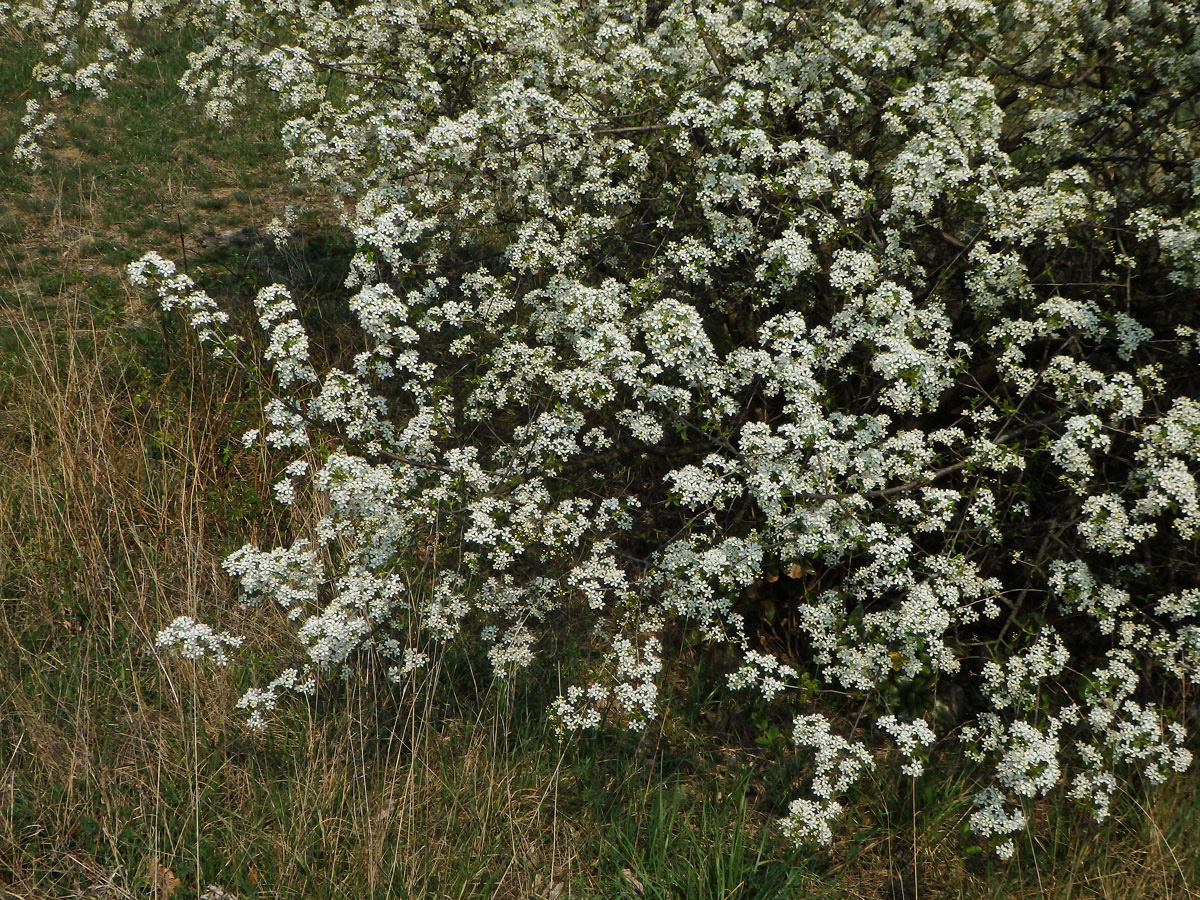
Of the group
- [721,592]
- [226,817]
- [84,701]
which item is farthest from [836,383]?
[84,701]

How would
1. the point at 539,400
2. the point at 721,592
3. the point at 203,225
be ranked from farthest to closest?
the point at 203,225 → the point at 539,400 → the point at 721,592

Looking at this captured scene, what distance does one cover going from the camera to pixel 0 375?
663cm

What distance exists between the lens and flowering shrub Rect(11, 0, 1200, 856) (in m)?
4.12

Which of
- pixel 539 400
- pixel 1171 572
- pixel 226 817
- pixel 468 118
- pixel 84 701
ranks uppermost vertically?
pixel 468 118

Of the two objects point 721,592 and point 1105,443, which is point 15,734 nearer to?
point 721,592

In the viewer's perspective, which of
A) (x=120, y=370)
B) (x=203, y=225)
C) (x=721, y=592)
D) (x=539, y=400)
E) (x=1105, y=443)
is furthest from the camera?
(x=203, y=225)

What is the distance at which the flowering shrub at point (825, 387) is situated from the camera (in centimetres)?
412

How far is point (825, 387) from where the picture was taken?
477cm

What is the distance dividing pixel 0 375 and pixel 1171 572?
7.76 metres

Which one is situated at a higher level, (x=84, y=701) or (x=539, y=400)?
(x=539, y=400)

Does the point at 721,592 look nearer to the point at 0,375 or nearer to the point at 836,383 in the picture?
the point at 836,383

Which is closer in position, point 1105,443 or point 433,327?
point 1105,443

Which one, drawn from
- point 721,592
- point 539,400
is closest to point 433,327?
point 539,400

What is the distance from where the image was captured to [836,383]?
4.90 meters
